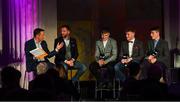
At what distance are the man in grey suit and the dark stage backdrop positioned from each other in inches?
63.5

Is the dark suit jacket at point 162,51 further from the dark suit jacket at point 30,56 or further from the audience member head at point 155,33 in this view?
the dark suit jacket at point 30,56

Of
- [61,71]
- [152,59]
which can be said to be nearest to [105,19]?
[152,59]

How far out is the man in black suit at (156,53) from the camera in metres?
10.5

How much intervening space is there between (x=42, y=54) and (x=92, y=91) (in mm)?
1752

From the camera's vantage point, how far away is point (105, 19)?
12.7 metres

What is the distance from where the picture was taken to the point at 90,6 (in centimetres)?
1275

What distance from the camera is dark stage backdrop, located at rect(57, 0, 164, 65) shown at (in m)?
12.6

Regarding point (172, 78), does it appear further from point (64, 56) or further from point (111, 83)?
point (64, 56)

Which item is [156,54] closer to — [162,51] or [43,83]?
[162,51]

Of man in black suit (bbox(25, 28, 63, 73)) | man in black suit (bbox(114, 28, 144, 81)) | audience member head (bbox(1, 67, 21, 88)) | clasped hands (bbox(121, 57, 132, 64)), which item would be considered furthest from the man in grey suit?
audience member head (bbox(1, 67, 21, 88))

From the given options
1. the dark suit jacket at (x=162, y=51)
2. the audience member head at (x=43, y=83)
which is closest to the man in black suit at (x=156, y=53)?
the dark suit jacket at (x=162, y=51)

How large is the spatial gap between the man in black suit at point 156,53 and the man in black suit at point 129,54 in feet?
0.62

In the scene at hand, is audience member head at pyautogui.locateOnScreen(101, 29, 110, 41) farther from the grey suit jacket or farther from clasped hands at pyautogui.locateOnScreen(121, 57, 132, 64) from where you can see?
clasped hands at pyautogui.locateOnScreen(121, 57, 132, 64)

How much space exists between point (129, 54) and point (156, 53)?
0.61m
